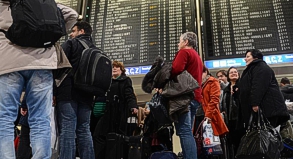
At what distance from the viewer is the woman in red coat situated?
3.31 m

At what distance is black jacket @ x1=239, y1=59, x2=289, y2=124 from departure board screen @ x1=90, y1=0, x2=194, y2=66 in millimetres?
1844

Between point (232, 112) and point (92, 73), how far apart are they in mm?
1910

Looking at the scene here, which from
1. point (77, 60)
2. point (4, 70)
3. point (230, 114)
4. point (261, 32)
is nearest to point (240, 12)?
point (261, 32)

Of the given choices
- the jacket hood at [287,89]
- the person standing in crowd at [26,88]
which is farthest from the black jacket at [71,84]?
the jacket hood at [287,89]

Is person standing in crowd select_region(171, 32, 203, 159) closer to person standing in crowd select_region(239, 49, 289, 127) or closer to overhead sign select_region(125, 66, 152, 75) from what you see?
person standing in crowd select_region(239, 49, 289, 127)

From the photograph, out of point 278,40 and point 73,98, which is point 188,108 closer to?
point 73,98

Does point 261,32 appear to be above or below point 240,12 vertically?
below

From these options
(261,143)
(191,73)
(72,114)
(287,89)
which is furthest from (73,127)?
(287,89)

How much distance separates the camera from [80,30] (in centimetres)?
302

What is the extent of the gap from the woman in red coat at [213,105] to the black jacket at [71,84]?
1364mm

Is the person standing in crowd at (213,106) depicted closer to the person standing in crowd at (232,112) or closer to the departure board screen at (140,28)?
the person standing in crowd at (232,112)

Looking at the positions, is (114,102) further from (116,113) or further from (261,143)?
(261,143)

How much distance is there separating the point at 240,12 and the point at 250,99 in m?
2.37

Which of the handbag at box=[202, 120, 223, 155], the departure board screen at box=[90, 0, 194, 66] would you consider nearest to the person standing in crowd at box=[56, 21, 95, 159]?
the handbag at box=[202, 120, 223, 155]
